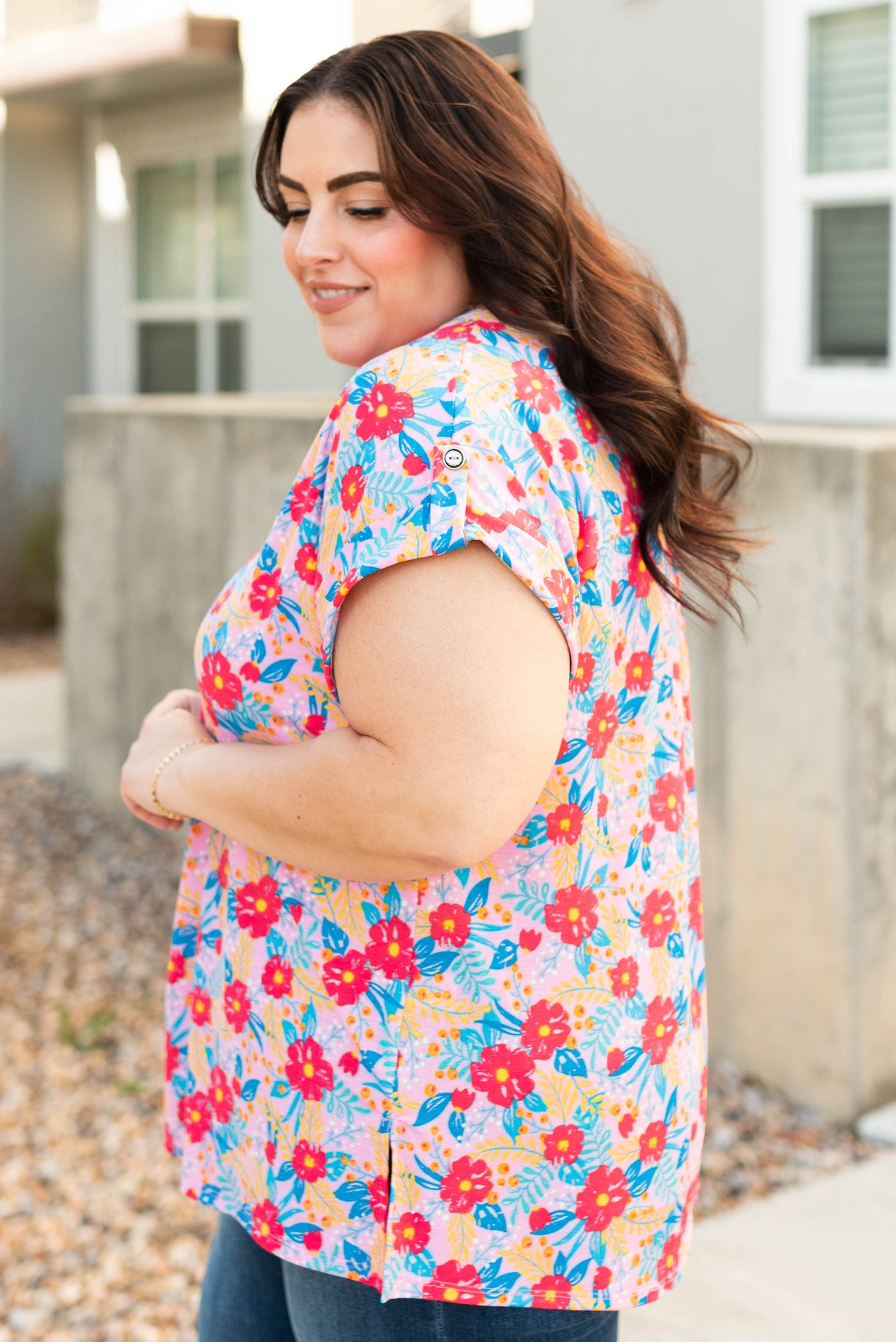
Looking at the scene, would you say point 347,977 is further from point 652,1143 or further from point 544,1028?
point 652,1143

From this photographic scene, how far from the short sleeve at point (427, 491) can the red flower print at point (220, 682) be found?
0.15m

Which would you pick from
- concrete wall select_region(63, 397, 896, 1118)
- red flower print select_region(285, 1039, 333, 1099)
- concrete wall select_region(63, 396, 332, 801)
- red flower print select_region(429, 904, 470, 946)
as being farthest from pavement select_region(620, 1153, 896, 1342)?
concrete wall select_region(63, 396, 332, 801)

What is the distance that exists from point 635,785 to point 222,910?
0.41 m

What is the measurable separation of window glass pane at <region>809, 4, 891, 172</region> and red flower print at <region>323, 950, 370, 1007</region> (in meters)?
4.49

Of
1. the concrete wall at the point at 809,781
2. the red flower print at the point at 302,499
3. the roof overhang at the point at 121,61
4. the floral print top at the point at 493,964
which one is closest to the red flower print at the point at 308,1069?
the floral print top at the point at 493,964

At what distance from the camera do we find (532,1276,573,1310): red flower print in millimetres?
1194

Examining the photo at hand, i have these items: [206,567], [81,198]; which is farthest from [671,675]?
[81,198]

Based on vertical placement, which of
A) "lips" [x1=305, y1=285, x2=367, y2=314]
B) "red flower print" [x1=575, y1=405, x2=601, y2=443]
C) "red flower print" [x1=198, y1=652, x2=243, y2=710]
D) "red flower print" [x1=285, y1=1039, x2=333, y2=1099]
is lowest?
"red flower print" [x1=285, y1=1039, x2=333, y2=1099]

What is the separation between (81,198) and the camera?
10398 mm

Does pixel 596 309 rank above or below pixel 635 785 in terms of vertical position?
above

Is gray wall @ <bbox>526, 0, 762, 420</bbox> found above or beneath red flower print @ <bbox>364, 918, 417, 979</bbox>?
above

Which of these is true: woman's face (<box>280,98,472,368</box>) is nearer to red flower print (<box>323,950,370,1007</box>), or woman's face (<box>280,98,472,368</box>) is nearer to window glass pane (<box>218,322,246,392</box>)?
red flower print (<box>323,950,370,1007</box>)

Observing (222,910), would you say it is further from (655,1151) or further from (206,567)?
(206,567)

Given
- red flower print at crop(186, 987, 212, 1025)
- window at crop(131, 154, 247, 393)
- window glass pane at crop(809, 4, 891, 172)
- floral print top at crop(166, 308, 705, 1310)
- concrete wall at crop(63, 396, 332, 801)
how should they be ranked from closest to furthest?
floral print top at crop(166, 308, 705, 1310) < red flower print at crop(186, 987, 212, 1025) < concrete wall at crop(63, 396, 332, 801) < window glass pane at crop(809, 4, 891, 172) < window at crop(131, 154, 247, 393)
